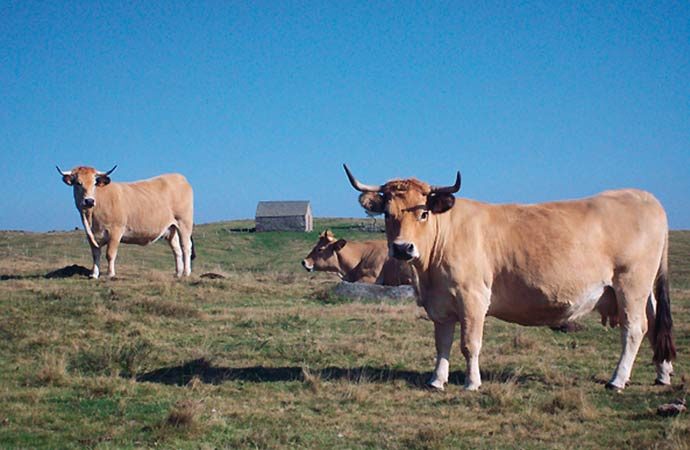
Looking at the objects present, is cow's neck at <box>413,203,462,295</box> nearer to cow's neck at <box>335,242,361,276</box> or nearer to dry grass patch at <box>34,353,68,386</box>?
dry grass patch at <box>34,353,68,386</box>

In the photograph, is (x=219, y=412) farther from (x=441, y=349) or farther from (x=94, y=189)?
(x=94, y=189)

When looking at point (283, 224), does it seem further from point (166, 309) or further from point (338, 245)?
point (166, 309)

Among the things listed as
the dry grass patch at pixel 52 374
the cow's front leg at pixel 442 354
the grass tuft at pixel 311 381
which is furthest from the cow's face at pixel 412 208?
the dry grass patch at pixel 52 374

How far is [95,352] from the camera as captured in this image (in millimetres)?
11211

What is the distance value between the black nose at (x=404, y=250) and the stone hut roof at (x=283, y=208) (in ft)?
205

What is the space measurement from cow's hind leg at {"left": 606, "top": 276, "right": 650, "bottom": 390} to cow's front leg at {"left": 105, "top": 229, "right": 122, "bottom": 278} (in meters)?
13.9

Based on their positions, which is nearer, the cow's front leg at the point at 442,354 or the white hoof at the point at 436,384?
the white hoof at the point at 436,384

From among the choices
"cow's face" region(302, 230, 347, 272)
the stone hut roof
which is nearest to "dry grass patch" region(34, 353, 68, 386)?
"cow's face" region(302, 230, 347, 272)

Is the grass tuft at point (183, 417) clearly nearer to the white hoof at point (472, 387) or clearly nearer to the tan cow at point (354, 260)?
the white hoof at point (472, 387)

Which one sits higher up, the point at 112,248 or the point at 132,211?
the point at 132,211

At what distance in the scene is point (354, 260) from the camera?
25016mm

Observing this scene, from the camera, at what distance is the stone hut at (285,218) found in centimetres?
7162

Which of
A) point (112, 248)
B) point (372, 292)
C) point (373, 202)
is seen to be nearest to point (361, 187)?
point (373, 202)

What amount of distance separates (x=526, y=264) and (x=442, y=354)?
1.57 m
